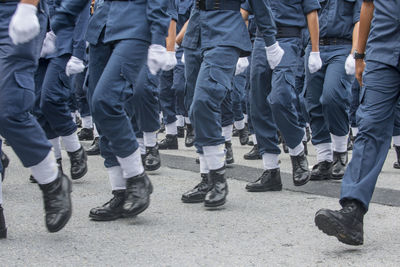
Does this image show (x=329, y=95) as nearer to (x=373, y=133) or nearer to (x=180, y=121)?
(x=373, y=133)

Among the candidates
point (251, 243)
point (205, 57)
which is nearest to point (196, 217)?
point (251, 243)

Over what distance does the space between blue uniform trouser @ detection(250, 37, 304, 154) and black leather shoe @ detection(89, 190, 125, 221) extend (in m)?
1.43

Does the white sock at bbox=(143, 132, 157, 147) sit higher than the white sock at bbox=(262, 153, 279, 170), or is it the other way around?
the white sock at bbox=(262, 153, 279, 170)

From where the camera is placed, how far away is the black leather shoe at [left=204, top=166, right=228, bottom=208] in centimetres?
421

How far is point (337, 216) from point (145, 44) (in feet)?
5.11

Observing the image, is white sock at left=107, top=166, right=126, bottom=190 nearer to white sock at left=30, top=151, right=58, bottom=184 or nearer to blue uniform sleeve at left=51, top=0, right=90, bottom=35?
white sock at left=30, top=151, right=58, bottom=184

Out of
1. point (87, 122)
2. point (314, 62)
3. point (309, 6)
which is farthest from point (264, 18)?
point (87, 122)

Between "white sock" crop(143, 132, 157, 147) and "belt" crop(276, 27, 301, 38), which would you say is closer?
"belt" crop(276, 27, 301, 38)

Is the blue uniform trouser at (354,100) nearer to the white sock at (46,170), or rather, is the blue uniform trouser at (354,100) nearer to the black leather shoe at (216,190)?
the black leather shoe at (216,190)

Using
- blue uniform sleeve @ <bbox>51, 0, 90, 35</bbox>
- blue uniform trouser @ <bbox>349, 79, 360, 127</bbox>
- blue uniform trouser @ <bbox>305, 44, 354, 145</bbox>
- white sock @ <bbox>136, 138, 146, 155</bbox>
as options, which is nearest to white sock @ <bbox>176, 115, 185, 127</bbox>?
blue uniform trouser @ <bbox>349, 79, 360, 127</bbox>

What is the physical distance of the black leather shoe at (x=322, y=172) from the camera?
5.48 m

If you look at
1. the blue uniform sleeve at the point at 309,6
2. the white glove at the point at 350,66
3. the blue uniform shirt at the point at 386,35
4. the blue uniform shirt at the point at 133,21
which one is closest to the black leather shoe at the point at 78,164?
the blue uniform shirt at the point at 133,21

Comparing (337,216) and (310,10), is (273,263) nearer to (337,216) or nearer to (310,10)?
(337,216)

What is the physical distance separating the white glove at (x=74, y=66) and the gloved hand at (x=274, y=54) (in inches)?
55.8
